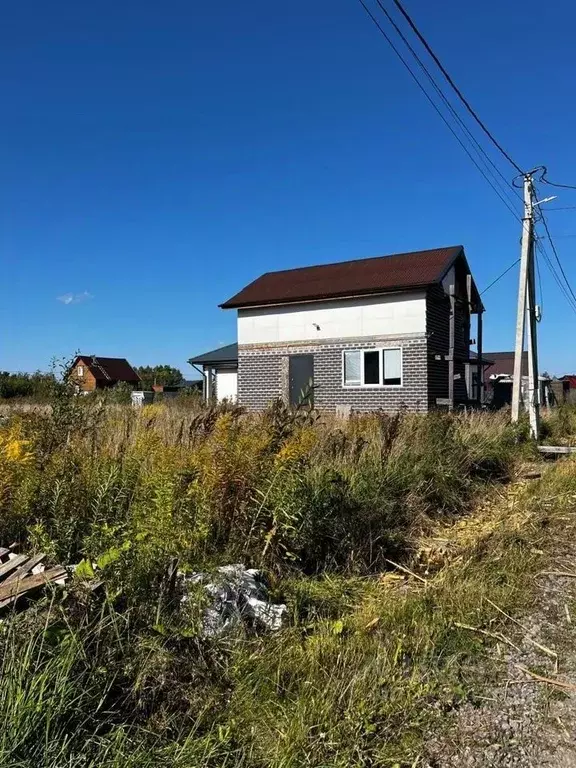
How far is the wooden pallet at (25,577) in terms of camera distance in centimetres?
258

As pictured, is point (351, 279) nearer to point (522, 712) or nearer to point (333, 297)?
point (333, 297)

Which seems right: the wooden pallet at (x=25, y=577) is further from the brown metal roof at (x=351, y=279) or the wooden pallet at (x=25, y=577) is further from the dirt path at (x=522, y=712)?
the brown metal roof at (x=351, y=279)

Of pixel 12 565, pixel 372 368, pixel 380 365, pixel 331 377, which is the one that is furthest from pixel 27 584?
pixel 331 377

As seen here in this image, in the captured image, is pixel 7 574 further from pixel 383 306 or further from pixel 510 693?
pixel 383 306

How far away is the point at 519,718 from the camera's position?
8.11 feet

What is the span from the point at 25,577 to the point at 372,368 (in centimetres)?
1604

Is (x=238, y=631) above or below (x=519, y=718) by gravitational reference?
above

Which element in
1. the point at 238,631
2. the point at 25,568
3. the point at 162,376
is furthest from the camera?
the point at 162,376

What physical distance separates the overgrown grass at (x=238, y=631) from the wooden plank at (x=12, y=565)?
11 cm

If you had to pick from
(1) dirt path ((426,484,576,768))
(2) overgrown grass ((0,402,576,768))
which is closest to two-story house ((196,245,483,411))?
(2) overgrown grass ((0,402,576,768))

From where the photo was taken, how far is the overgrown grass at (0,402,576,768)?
2125 mm

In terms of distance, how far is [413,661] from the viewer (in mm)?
2900

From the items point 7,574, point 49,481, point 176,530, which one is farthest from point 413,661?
point 49,481

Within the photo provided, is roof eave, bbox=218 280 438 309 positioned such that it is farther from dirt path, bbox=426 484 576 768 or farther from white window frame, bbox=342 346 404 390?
dirt path, bbox=426 484 576 768
